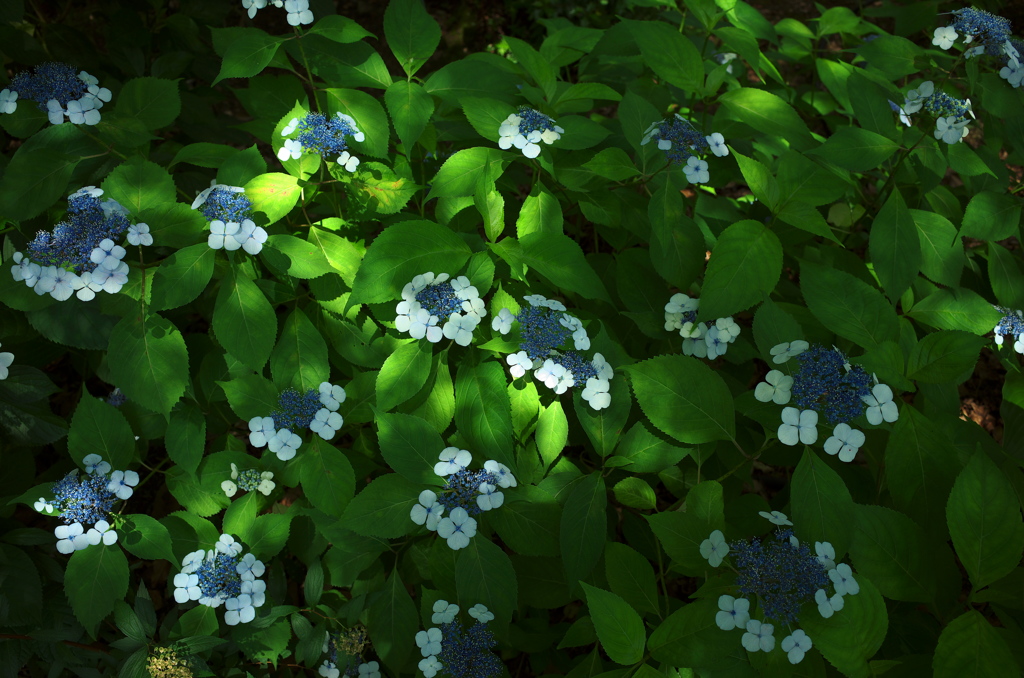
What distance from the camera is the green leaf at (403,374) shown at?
1.96 metres

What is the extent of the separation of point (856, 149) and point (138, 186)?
2410 millimetres

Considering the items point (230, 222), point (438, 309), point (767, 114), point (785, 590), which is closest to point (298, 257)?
point (230, 222)

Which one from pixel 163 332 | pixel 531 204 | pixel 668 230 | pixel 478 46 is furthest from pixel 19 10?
pixel 478 46

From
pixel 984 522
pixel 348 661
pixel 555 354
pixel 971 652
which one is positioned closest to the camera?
pixel 971 652

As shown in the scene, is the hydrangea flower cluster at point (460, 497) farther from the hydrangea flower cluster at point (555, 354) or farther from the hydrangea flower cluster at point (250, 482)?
the hydrangea flower cluster at point (250, 482)

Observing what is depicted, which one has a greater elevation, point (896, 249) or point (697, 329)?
point (896, 249)

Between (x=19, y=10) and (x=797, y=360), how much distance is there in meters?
3.33

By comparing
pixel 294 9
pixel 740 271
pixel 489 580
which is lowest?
pixel 489 580

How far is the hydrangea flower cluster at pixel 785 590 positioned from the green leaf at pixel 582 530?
0.37 meters

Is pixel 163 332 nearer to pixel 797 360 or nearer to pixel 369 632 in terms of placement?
pixel 369 632

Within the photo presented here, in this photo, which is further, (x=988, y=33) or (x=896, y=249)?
(x=988, y=33)

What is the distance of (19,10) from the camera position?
2.64m

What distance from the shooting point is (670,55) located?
2.37 meters

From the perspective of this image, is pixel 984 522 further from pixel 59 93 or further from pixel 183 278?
pixel 59 93
